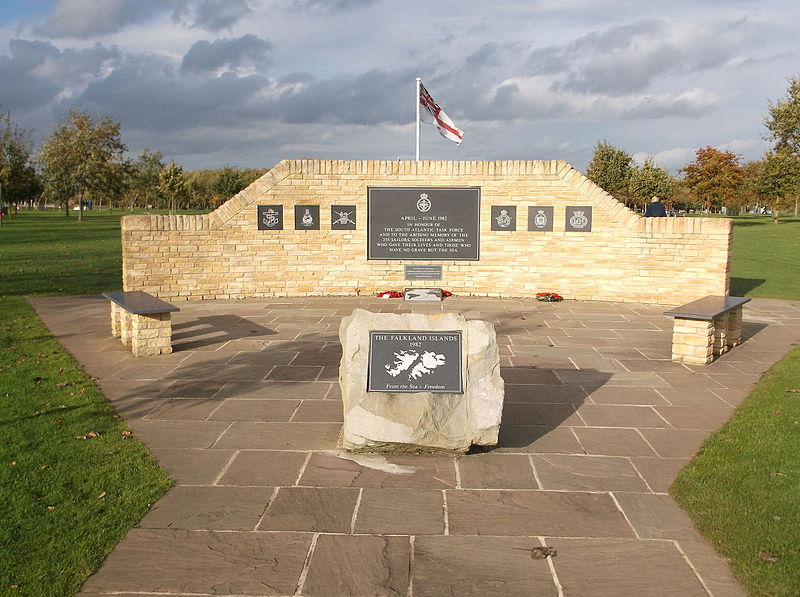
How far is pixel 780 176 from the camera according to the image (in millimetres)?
41125

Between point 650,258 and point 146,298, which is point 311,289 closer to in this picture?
point 146,298

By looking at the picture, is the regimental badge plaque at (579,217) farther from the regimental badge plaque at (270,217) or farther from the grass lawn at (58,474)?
the grass lawn at (58,474)

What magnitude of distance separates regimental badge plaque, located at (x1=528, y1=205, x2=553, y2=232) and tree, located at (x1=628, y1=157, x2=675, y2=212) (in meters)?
35.4

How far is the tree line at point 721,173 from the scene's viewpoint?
41.0m

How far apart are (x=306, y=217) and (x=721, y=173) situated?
4164 centimetres

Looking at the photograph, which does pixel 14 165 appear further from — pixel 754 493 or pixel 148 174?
pixel 754 493

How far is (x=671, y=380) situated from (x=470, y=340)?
12.0 feet

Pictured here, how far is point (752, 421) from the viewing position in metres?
6.36

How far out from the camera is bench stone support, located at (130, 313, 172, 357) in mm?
8930

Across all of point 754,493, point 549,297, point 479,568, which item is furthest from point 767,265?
point 479,568

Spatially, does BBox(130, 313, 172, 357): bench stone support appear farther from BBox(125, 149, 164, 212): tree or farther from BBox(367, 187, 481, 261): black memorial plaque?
BBox(125, 149, 164, 212): tree

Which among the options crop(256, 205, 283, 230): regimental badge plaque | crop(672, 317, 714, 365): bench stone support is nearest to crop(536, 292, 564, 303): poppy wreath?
crop(672, 317, 714, 365): bench stone support

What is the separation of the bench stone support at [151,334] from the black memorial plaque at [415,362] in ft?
14.8

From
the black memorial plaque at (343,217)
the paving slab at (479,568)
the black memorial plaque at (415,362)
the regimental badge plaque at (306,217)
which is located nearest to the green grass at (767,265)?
the black memorial plaque at (343,217)
